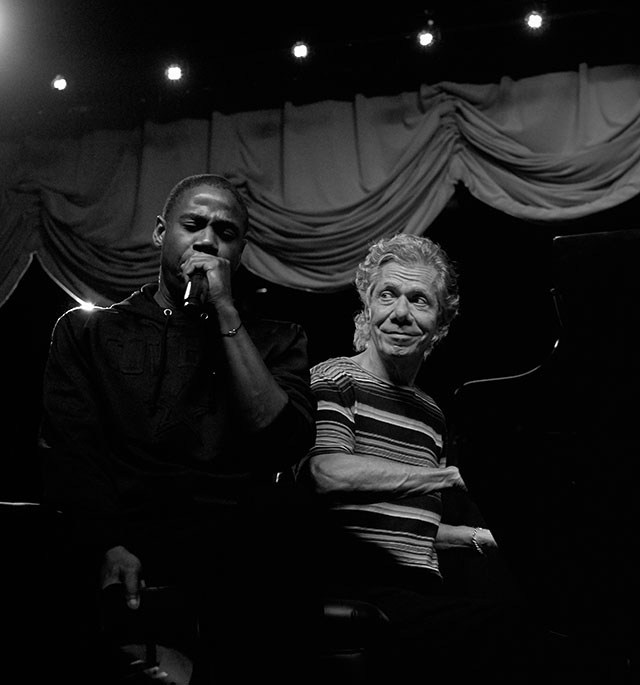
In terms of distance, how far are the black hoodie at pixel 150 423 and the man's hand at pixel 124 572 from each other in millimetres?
47

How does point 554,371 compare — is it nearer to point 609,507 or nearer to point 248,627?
point 609,507

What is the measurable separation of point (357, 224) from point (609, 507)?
2.34 m

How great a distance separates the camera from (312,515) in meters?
1.67

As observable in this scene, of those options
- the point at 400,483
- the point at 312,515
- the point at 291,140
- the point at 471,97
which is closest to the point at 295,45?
the point at 291,140

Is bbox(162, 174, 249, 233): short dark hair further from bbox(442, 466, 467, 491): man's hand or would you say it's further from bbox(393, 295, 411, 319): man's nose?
bbox(442, 466, 467, 491): man's hand

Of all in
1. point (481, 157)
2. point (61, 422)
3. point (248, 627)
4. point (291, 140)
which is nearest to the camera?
point (248, 627)

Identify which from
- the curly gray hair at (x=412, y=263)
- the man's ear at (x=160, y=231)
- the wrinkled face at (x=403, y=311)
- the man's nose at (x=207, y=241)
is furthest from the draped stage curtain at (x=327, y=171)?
the man's nose at (x=207, y=241)

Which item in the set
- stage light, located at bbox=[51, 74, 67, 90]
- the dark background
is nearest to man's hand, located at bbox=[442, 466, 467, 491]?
the dark background

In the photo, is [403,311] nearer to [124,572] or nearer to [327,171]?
[124,572]

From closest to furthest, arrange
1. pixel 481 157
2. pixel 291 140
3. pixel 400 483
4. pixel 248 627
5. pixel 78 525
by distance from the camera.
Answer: pixel 248 627, pixel 78 525, pixel 400 483, pixel 481 157, pixel 291 140

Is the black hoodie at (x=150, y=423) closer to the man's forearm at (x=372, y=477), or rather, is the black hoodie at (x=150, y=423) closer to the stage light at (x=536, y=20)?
the man's forearm at (x=372, y=477)

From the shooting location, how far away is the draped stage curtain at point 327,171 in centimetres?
349

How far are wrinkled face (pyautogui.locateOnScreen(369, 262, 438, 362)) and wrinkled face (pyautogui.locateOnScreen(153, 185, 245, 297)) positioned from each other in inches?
20.9

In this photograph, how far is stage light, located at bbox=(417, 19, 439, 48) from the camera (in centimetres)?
364
